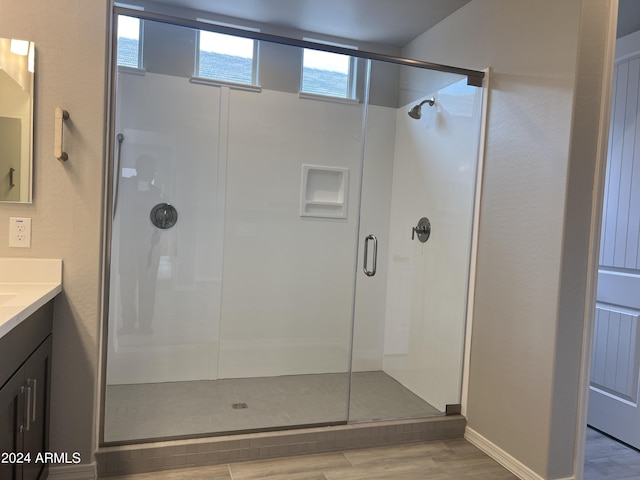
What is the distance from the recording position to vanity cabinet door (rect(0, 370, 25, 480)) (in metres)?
1.33

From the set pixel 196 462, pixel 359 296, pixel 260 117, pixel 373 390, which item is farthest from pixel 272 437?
pixel 260 117

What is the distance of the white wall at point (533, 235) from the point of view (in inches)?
79.7

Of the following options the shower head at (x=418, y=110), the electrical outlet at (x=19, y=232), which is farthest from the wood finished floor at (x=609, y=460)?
the electrical outlet at (x=19, y=232)

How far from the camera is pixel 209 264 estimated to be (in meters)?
3.04

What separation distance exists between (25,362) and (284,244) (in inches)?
73.5

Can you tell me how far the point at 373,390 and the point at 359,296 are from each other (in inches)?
24.3

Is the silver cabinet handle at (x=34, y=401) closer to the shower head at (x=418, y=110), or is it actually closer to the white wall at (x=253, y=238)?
the white wall at (x=253, y=238)

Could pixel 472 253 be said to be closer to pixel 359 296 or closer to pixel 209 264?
pixel 359 296

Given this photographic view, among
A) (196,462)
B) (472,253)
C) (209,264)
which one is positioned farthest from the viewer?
(209,264)

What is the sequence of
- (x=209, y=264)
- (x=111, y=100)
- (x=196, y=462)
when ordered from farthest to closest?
1. (x=209, y=264)
2. (x=196, y=462)
3. (x=111, y=100)

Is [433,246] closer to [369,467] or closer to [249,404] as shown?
[369,467]

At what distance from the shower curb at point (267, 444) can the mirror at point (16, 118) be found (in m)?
1.20

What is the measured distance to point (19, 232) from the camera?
1.84 metres

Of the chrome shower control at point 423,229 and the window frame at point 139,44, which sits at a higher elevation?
the window frame at point 139,44
